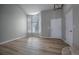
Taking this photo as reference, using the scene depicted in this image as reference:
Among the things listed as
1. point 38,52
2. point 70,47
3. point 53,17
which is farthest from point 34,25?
point 70,47

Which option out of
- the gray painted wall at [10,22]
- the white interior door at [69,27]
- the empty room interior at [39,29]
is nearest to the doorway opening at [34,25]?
the empty room interior at [39,29]

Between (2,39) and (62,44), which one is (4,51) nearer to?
(2,39)

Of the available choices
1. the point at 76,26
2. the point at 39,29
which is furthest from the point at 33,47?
the point at 76,26

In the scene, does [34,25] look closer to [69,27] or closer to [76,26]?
[69,27]

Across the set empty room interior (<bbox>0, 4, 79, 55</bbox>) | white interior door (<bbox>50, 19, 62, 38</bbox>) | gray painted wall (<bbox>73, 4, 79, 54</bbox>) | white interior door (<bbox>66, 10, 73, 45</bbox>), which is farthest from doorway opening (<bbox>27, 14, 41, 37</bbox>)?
gray painted wall (<bbox>73, 4, 79, 54</bbox>)

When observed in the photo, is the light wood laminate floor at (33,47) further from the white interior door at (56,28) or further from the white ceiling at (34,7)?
the white ceiling at (34,7)

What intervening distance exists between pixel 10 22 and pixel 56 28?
2.88ft

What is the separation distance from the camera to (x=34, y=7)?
5.99 ft

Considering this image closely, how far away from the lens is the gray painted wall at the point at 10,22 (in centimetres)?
180

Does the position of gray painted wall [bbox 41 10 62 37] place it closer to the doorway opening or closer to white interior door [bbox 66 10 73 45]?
the doorway opening

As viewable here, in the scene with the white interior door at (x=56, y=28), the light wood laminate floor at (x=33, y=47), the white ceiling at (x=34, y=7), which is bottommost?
the light wood laminate floor at (x=33, y=47)

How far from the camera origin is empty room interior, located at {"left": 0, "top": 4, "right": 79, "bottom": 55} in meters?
1.75

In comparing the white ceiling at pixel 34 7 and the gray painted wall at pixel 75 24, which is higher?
the white ceiling at pixel 34 7
